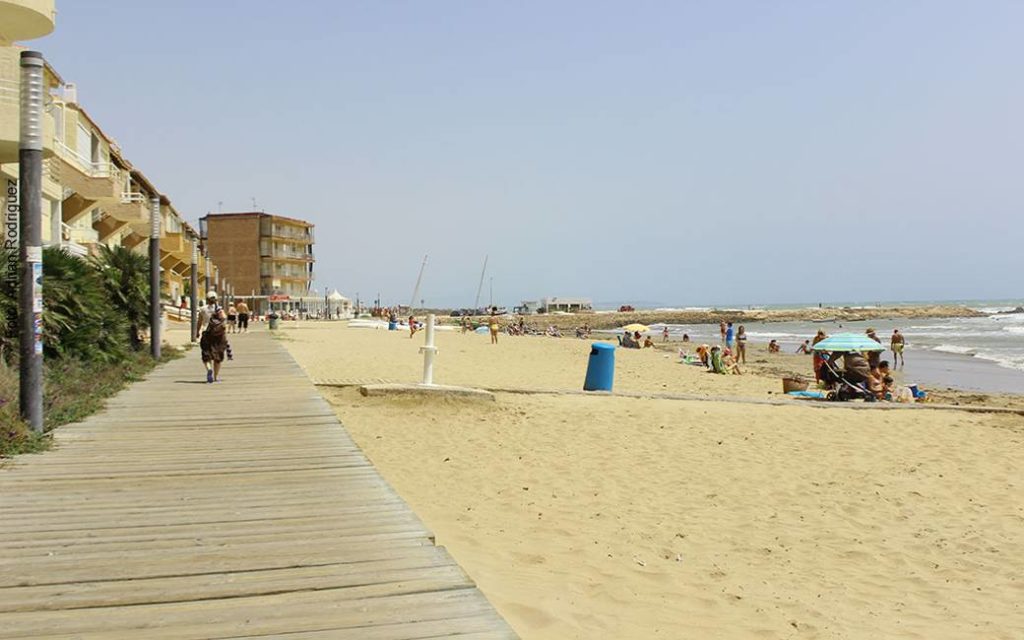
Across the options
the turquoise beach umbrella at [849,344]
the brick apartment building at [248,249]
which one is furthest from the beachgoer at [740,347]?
the brick apartment building at [248,249]

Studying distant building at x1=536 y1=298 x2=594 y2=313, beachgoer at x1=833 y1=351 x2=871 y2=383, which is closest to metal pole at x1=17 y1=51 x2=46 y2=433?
beachgoer at x1=833 y1=351 x2=871 y2=383

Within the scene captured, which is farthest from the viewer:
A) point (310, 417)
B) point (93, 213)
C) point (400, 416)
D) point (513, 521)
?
point (93, 213)

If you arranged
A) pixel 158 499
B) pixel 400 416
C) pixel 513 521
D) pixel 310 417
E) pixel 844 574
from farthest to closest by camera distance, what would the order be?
pixel 400 416 < pixel 310 417 < pixel 513 521 < pixel 844 574 < pixel 158 499

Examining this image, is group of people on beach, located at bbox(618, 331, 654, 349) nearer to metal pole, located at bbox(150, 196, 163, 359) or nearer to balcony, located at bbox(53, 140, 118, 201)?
balcony, located at bbox(53, 140, 118, 201)

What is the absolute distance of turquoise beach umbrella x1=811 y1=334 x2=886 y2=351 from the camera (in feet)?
50.6

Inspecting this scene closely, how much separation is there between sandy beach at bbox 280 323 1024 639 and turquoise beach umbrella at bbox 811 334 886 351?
9.10 ft

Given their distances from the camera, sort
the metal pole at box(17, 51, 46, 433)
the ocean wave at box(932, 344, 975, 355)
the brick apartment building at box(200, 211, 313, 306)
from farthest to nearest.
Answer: the brick apartment building at box(200, 211, 313, 306)
the ocean wave at box(932, 344, 975, 355)
the metal pole at box(17, 51, 46, 433)

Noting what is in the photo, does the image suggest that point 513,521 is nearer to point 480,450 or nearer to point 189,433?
point 480,450

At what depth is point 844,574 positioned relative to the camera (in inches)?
219

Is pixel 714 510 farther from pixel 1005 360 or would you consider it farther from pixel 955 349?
pixel 955 349

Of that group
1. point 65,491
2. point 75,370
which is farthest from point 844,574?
point 75,370

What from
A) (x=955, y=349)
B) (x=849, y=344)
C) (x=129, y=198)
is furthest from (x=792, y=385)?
(x=955, y=349)

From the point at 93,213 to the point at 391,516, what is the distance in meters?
30.9

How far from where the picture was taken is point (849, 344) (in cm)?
1561
